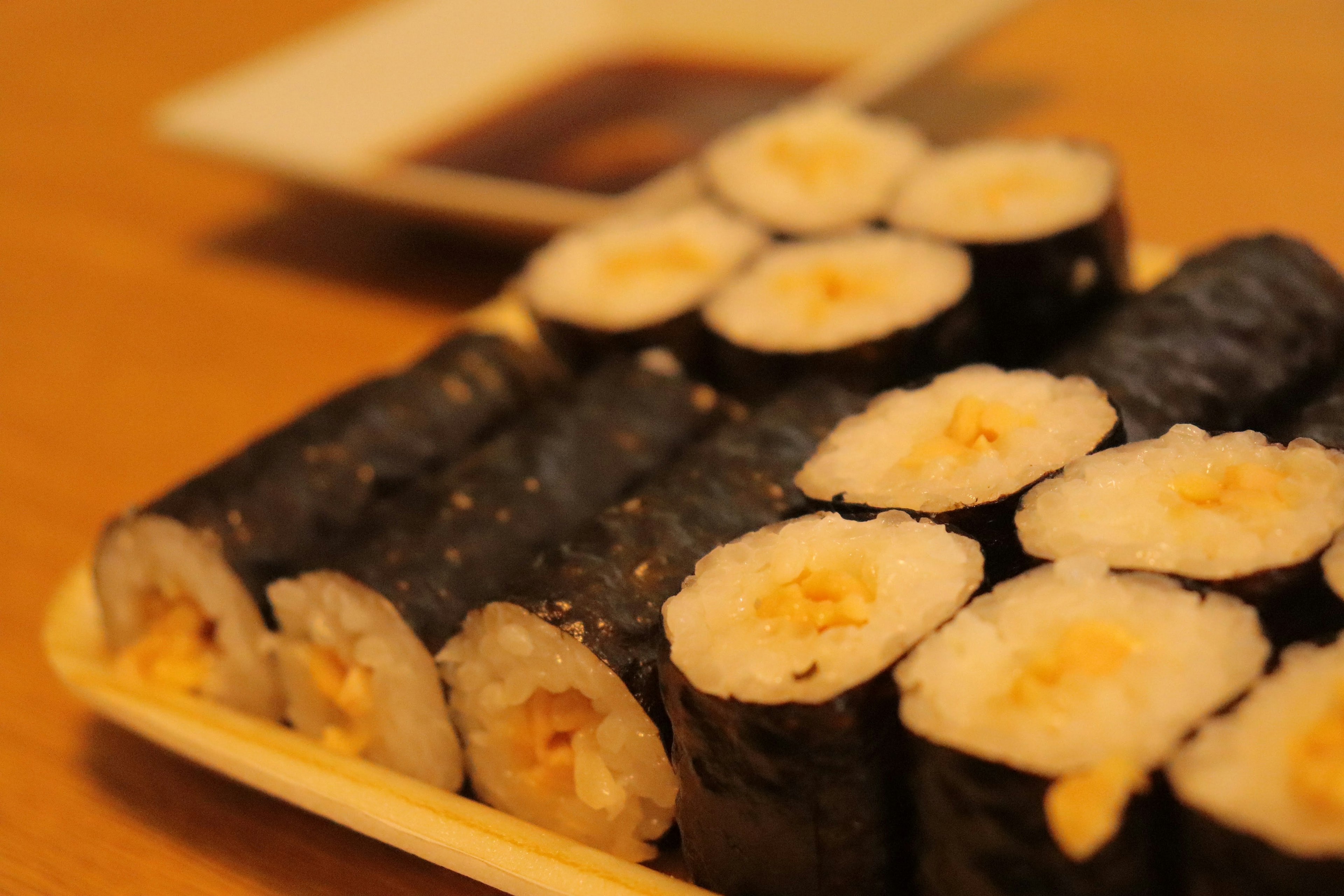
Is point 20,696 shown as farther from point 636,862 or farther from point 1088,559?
point 1088,559

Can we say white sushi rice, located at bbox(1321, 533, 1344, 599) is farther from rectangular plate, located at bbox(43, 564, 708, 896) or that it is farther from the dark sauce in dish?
the dark sauce in dish

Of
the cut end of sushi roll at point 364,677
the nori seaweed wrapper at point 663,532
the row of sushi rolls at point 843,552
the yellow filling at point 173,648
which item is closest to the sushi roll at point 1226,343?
the row of sushi rolls at point 843,552

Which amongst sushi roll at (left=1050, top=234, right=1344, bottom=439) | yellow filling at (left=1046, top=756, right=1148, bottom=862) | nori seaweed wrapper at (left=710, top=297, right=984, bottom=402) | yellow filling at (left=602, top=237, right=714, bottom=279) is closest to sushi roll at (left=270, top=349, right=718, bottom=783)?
nori seaweed wrapper at (left=710, top=297, right=984, bottom=402)

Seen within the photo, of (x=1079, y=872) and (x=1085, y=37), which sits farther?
(x=1085, y=37)

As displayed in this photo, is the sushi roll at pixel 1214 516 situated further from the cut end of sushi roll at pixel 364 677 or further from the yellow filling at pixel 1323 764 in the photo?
the cut end of sushi roll at pixel 364 677

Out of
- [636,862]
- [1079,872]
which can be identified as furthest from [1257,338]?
[636,862]

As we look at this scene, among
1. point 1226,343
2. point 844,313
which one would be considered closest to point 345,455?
point 844,313

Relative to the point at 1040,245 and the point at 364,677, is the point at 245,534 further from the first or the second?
the point at 1040,245
